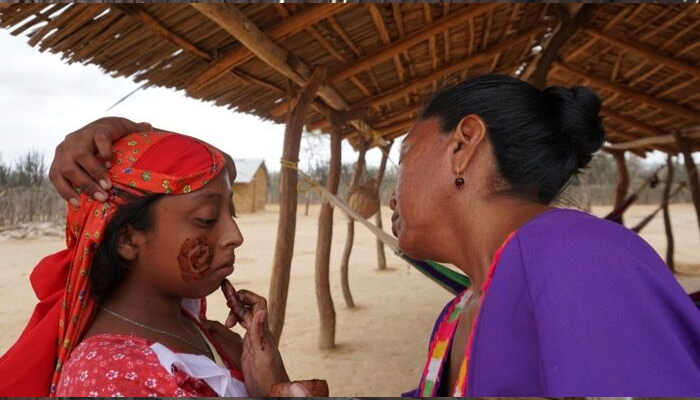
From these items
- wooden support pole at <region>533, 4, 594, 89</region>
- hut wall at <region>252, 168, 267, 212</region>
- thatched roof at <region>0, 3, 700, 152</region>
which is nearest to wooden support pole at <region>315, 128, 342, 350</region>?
thatched roof at <region>0, 3, 700, 152</region>

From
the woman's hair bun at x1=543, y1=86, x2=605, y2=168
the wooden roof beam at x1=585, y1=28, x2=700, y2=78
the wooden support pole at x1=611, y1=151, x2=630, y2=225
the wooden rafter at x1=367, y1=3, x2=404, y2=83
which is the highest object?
the wooden roof beam at x1=585, y1=28, x2=700, y2=78

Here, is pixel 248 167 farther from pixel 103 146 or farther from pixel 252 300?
pixel 103 146

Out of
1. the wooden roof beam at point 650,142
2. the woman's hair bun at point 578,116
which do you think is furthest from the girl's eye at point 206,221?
the wooden roof beam at point 650,142

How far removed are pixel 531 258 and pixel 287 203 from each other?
11.6 feet

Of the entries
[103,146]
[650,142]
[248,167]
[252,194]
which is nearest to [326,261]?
[103,146]

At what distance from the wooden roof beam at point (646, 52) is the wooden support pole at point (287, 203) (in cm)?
256

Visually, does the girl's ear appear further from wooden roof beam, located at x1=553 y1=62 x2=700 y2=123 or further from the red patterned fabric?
wooden roof beam, located at x1=553 y1=62 x2=700 y2=123

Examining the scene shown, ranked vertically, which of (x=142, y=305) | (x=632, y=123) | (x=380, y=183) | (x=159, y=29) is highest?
(x=632, y=123)

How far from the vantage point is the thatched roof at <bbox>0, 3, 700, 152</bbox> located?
9.55 ft

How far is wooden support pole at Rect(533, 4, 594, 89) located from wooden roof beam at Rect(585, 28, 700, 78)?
0.24 metres

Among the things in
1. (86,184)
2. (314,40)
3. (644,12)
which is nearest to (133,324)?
(86,184)

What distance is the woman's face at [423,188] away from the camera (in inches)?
37.9

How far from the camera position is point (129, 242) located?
1073mm

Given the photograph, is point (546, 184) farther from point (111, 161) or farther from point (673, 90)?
point (673, 90)
